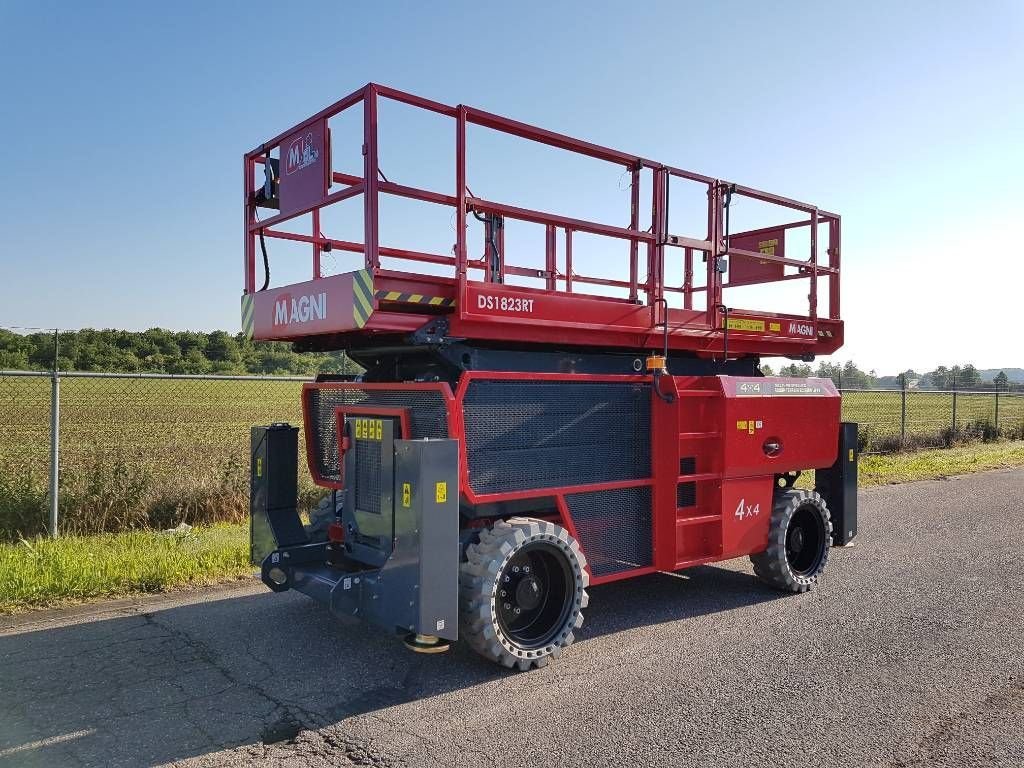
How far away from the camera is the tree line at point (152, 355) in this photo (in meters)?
7.49

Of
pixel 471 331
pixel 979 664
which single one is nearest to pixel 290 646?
pixel 471 331

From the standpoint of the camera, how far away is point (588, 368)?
5457 mm

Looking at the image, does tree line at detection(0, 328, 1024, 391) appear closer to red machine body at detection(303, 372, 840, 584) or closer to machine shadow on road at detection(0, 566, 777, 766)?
red machine body at detection(303, 372, 840, 584)

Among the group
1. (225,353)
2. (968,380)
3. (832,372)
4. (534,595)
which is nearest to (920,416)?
(968,380)

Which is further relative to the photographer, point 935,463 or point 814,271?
point 935,463

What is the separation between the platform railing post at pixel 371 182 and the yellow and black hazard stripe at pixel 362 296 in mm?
75

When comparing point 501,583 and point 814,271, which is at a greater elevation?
point 814,271

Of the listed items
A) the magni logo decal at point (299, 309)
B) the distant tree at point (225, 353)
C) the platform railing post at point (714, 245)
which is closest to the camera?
the magni logo decal at point (299, 309)

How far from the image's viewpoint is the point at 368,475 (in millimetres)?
4848

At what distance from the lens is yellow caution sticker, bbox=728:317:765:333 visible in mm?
6172

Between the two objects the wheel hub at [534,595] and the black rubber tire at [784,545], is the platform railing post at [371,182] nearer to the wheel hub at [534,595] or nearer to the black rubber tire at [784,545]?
the wheel hub at [534,595]

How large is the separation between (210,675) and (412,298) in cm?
242

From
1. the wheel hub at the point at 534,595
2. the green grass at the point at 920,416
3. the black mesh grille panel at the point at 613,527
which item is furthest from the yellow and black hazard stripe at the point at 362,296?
the green grass at the point at 920,416

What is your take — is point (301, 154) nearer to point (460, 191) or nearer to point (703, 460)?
point (460, 191)
